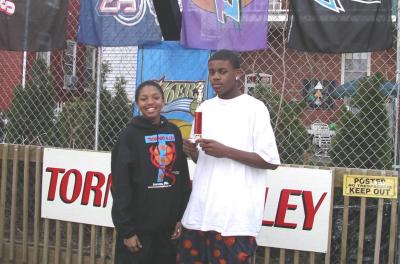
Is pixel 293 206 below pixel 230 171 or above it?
below

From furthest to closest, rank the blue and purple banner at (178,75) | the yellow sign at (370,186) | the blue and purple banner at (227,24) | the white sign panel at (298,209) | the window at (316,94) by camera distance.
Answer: the window at (316,94) < the blue and purple banner at (178,75) < the blue and purple banner at (227,24) < the white sign panel at (298,209) < the yellow sign at (370,186)

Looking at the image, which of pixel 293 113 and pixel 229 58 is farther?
pixel 293 113

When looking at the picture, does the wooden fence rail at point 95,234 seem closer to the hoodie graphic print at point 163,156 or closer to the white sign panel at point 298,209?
the white sign panel at point 298,209

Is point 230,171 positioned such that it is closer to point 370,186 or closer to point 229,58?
point 229,58

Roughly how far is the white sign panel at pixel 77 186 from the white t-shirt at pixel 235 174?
180 cm

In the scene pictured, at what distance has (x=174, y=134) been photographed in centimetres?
299

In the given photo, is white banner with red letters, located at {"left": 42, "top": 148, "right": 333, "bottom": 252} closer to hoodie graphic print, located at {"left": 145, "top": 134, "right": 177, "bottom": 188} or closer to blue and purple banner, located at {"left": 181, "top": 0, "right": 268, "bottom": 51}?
blue and purple banner, located at {"left": 181, "top": 0, "right": 268, "bottom": 51}

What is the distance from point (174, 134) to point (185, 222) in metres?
0.54

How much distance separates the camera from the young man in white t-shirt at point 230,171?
2695 mm

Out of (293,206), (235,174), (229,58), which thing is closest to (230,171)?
(235,174)

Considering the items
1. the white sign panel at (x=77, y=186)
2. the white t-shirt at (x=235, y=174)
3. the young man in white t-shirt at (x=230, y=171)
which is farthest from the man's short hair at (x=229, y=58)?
the white sign panel at (x=77, y=186)

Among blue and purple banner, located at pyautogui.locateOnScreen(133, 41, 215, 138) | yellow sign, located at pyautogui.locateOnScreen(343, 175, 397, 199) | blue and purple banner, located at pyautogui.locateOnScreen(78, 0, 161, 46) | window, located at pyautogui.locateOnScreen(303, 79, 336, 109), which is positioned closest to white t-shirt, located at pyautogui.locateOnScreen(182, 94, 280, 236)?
yellow sign, located at pyautogui.locateOnScreen(343, 175, 397, 199)

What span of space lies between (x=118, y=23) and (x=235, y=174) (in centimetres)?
241

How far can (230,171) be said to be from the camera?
2.74 metres
